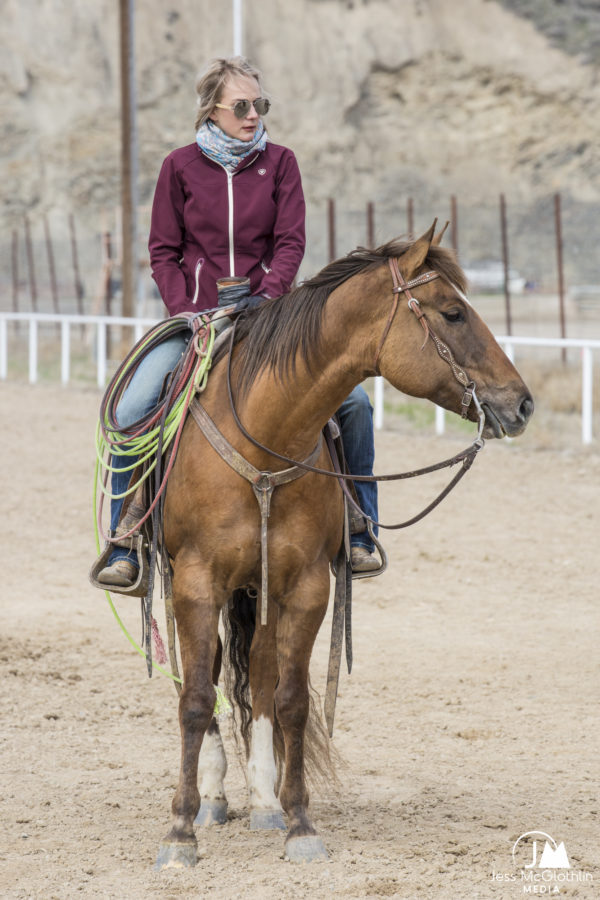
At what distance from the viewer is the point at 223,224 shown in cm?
466

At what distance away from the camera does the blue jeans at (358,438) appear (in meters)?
4.78

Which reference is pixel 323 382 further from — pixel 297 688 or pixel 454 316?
pixel 297 688

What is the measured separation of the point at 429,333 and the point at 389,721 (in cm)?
276

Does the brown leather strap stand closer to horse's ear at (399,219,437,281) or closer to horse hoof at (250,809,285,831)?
horse's ear at (399,219,437,281)

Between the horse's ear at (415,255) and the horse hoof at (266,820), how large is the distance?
7.33ft

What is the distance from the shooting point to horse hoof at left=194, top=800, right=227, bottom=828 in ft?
15.6

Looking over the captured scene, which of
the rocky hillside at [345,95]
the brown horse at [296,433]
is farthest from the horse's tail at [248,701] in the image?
the rocky hillside at [345,95]

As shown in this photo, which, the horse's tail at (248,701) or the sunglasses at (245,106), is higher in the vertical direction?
the sunglasses at (245,106)

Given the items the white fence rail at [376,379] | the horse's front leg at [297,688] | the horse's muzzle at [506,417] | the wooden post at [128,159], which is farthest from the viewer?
the wooden post at [128,159]

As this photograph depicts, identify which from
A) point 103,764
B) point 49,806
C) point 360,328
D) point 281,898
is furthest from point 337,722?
point 360,328

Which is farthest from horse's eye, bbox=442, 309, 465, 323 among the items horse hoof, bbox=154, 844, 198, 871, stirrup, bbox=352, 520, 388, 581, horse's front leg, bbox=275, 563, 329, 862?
horse hoof, bbox=154, 844, 198, 871

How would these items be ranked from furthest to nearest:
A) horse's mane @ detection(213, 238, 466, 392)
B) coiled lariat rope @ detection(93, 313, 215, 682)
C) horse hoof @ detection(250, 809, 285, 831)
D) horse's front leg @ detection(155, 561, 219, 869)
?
horse hoof @ detection(250, 809, 285, 831)
coiled lariat rope @ detection(93, 313, 215, 682)
horse's front leg @ detection(155, 561, 219, 869)
horse's mane @ detection(213, 238, 466, 392)

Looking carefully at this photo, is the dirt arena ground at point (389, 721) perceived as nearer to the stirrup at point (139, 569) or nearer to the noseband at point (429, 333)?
the stirrup at point (139, 569)

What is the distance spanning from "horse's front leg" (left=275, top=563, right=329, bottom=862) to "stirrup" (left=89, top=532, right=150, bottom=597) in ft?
2.16
